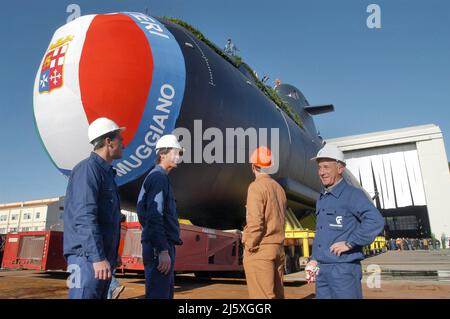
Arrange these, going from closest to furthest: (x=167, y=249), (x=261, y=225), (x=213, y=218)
→ (x=167, y=249)
(x=261, y=225)
(x=213, y=218)

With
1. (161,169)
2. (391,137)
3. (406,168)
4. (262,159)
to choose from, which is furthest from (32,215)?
(262,159)

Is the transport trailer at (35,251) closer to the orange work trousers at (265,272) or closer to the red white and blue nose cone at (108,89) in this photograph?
the red white and blue nose cone at (108,89)

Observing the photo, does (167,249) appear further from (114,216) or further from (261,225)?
(261,225)

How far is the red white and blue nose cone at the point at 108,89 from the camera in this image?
4648 mm

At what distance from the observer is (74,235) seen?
2232mm

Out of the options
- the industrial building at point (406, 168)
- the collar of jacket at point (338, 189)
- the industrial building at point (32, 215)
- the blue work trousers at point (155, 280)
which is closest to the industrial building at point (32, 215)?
the industrial building at point (32, 215)

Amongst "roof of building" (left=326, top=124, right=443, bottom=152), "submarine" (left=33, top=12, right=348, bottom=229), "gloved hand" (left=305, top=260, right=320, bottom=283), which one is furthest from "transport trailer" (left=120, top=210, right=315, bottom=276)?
"roof of building" (left=326, top=124, right=443, bottom=152)

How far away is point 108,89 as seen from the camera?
4.64 metres

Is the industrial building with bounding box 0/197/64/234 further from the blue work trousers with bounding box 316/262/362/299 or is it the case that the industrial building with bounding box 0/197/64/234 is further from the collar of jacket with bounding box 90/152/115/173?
the blue work trousers with bounding box 316/262/362/299

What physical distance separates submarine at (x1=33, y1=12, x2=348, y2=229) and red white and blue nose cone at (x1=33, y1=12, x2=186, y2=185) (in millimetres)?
14

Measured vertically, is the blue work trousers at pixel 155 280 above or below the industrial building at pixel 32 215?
below

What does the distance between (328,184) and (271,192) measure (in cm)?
59

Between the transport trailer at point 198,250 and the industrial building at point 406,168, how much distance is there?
27.3 m
